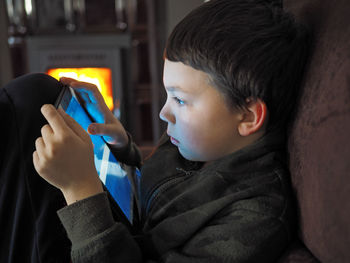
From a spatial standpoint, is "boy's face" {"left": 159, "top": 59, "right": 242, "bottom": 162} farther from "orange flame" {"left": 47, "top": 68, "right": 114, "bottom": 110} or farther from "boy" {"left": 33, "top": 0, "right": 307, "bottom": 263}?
"orange flame" {"left": 47, "top": 68, "right": 114, "bottom": 110}

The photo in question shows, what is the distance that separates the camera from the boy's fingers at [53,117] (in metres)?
0.48

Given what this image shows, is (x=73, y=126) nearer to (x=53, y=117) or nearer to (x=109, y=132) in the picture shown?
(x=53, y=117)

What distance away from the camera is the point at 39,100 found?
A: 513 millimetres

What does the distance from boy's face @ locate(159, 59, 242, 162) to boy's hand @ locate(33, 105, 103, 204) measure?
173mm

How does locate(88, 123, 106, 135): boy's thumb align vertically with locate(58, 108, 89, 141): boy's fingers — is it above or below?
below

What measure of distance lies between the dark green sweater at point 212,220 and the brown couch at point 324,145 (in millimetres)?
36

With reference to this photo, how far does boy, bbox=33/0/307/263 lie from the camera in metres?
0.51

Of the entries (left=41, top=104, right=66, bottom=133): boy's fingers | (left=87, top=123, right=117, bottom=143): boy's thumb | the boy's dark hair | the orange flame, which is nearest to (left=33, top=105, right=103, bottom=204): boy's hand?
(left=41, top=104, right=66, bottom=133): boy's fingers

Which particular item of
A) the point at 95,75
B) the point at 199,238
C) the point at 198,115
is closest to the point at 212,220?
the point at 199,238

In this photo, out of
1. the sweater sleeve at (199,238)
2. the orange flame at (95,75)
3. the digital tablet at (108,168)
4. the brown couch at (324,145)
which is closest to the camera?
the brown couch at (324,145)

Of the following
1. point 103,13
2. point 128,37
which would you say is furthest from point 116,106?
point 103,13

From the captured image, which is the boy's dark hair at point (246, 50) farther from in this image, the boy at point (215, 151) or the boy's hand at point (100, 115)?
the boy's hand at point (100, 115)

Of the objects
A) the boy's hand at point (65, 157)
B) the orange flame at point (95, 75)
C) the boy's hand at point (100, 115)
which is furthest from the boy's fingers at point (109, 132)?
the orange flame at point (95, 75)

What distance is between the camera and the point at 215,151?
2.07 feet
